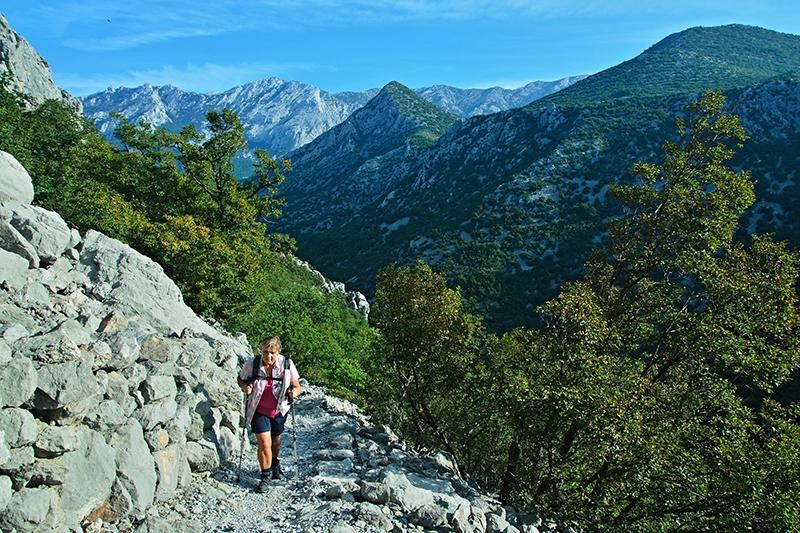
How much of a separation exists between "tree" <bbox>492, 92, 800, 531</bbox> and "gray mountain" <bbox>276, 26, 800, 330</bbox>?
53.8m

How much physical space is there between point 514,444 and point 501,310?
59.2m

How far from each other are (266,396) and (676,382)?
1070 cm

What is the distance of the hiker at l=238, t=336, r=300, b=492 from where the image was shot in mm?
8297

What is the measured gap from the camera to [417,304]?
12.8 meters

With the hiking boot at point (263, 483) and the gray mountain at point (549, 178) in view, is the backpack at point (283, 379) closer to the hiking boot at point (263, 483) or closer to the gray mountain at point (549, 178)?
the hiking boot at point (263, 483)

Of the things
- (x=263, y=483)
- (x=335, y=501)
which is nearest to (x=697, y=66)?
(x=335, y=501)

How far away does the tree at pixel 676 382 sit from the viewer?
30.0ft

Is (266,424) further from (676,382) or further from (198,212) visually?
(198,212)

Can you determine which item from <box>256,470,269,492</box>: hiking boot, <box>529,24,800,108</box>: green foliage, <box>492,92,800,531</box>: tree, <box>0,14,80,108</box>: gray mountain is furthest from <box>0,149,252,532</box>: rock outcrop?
<box>529,24,800,108</box>: green foliage

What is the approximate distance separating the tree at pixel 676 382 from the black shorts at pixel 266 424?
5380 mm

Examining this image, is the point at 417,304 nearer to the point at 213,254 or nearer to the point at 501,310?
the point at 213,254

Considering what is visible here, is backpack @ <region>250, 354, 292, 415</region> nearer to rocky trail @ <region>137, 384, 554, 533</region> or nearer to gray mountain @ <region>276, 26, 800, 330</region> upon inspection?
rocky trail @ <region>137, 384, 554, 533</region>

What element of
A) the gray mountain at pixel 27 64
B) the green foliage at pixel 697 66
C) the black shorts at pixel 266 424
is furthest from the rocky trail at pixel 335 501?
the green foliage at pixel 697 66

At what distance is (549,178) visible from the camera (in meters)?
95.2
